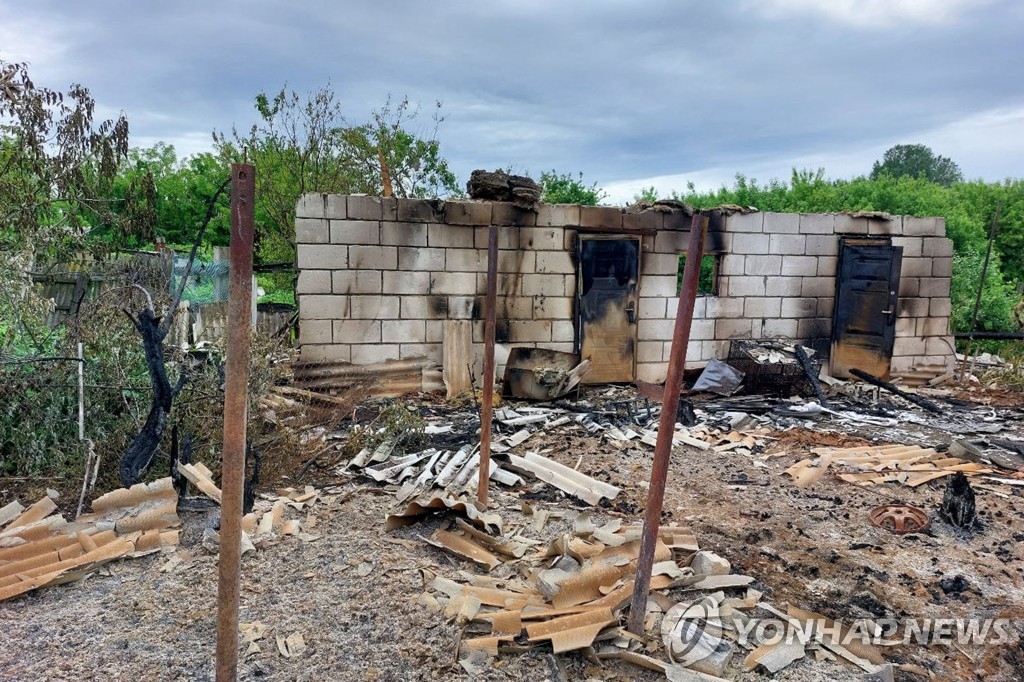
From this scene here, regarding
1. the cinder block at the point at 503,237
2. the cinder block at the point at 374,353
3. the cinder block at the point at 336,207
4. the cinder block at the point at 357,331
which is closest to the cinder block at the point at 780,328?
the cinder block at the point at 503,237

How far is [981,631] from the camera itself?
3459 millimetres

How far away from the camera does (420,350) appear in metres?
9.00

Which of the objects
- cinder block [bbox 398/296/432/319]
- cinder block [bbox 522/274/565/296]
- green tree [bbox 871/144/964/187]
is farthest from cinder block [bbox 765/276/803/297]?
green tree [bbox 871/144/964/187]

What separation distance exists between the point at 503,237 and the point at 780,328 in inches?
193

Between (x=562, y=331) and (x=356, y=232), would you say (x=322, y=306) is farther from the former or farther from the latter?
(x=562, y=331)

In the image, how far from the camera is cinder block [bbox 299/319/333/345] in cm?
854

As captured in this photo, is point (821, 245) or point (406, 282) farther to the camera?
point (821, 245)

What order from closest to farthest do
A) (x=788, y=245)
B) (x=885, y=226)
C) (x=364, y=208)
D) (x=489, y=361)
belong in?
(x=489, y=361), (x=364, y=208), (x=788, y=245), (x=885, y=226)

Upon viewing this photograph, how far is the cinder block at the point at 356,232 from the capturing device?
8.50 m

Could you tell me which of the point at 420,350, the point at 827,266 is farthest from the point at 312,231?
the point at 827,266

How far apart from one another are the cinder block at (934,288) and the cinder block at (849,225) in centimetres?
140

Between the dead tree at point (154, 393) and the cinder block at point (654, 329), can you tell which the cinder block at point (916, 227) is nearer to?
A: the cinder block at point (654, 329)

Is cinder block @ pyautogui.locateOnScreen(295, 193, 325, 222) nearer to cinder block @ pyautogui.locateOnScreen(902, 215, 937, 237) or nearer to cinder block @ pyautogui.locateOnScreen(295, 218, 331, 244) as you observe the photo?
cinder block @ pyautogui.locateOnScreen(295, 218, 331, 244)

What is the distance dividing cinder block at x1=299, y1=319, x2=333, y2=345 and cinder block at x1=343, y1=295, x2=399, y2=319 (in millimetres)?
345
